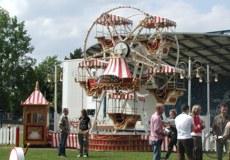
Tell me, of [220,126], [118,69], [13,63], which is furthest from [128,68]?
[13,63]

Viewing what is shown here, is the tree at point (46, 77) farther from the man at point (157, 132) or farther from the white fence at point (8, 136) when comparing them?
the man at point (157, 132)

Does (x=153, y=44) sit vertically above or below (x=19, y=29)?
below

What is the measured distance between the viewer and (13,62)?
89562 millimetres

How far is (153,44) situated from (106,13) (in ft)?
9.90

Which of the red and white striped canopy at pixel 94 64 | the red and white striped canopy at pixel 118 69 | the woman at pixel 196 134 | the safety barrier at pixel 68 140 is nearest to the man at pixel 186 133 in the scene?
the woman at pixel 196 134

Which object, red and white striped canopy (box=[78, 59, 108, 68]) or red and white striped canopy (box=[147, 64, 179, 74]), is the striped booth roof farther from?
red and white striped canopy (box=[147, 64, 179, 74])

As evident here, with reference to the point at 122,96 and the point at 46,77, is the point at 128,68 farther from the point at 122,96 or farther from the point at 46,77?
the point at 46,77

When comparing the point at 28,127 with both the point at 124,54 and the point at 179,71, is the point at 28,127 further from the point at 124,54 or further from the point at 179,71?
the point at 179,71

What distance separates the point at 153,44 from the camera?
109ft

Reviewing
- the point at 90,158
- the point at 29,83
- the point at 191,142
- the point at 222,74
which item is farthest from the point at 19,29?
the point at 191,142

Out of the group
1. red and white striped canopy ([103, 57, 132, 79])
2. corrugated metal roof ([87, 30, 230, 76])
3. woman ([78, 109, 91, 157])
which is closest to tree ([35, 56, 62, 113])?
corrugated metal roof ([87, 30, 230, 76])

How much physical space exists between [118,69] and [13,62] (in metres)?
60.7

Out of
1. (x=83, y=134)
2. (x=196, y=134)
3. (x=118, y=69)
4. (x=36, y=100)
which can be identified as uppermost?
(x=118, y=69)

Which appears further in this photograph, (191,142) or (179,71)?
(179,71)
